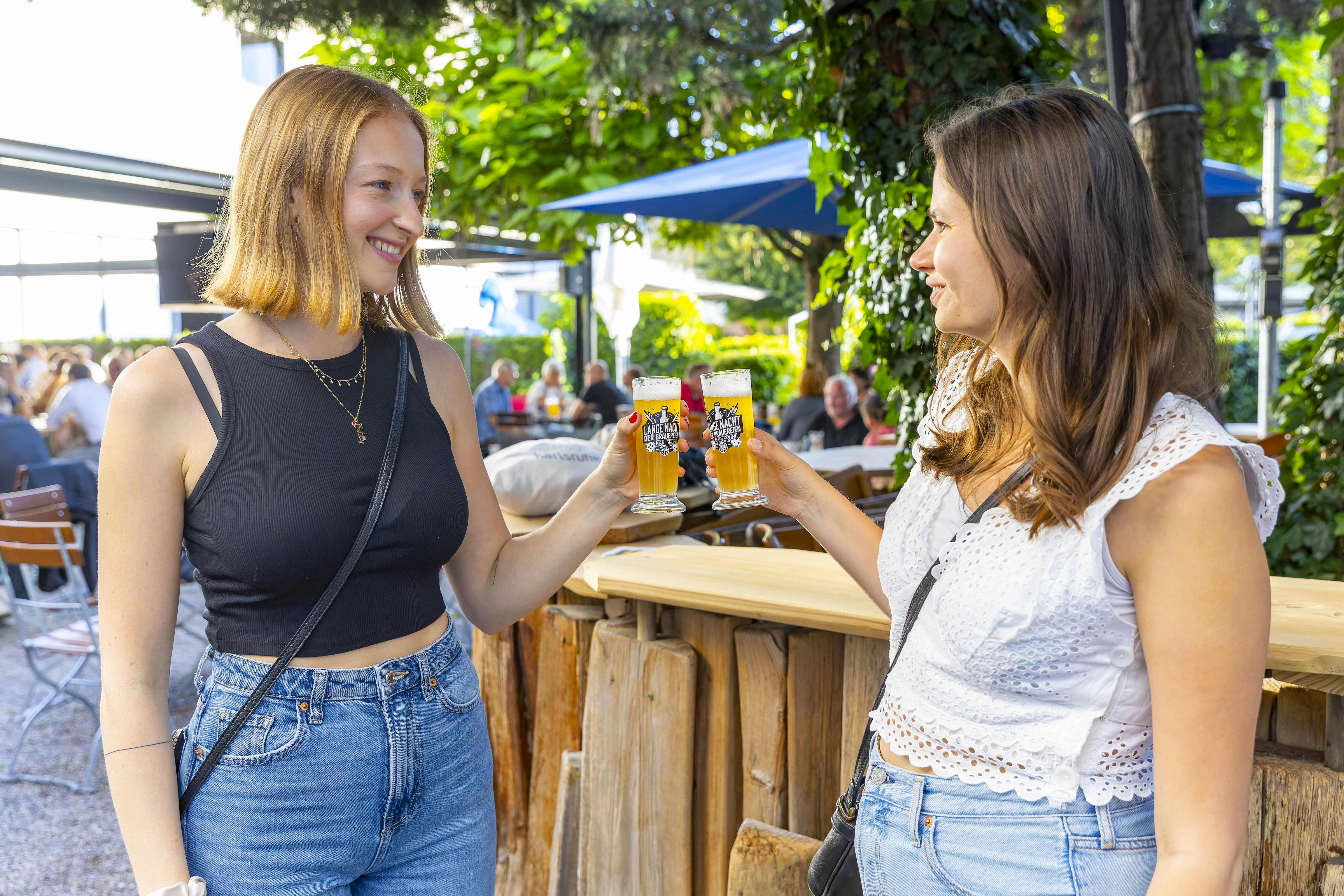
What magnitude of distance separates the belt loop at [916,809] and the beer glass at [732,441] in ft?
1.79

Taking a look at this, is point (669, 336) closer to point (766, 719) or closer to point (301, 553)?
point (766, 719)

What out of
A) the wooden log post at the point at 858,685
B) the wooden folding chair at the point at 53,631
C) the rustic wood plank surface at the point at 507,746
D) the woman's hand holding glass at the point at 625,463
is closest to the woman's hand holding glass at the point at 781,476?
the woman's hand holding glass at the point at 625,463

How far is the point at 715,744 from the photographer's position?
213 cm

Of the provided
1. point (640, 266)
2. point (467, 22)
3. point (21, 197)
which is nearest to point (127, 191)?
point (21, 197)

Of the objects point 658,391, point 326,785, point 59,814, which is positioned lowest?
point 59,814

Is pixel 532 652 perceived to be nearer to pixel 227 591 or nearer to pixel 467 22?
pixel 227 591

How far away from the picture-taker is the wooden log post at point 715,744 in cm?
210

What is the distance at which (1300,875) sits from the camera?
147 centimetres

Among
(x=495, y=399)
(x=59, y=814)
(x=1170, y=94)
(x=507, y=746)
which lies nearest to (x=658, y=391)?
(x=507, y=746)

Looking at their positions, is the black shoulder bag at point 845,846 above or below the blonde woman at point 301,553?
below

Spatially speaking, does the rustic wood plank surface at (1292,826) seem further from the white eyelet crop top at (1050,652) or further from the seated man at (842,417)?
the seated man at (842,417)

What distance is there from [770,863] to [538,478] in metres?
1.30

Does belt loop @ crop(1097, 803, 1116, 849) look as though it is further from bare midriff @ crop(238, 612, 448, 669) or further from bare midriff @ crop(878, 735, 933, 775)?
bare midriff @ crop(238, 612, 448, 669)

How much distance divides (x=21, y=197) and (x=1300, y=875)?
8.13 m
